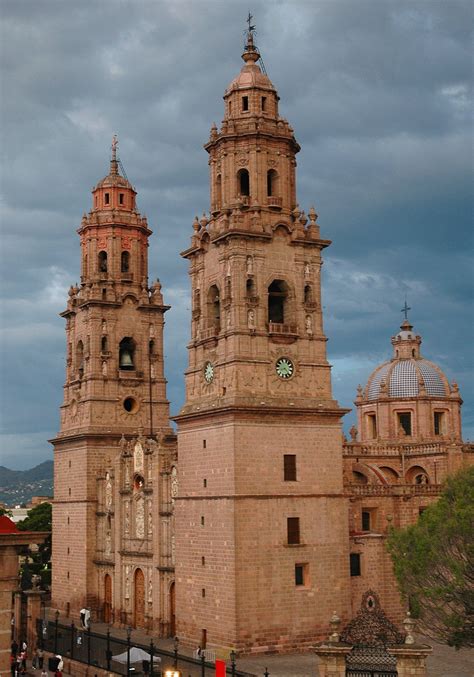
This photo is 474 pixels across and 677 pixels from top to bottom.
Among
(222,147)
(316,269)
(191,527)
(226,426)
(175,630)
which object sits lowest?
(175,630)

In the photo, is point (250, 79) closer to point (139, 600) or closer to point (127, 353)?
point (127, 353)

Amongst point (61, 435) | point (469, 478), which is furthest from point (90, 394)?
point (469, 478)

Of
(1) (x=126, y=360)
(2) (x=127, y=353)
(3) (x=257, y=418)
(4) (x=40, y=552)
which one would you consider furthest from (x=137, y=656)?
(4) (x=40, y=552)

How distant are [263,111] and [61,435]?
27389 millimetres

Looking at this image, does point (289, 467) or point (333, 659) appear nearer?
point (333, 659)

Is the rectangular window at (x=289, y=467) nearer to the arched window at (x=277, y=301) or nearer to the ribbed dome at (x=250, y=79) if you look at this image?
the arched window at (x=277, y=301)

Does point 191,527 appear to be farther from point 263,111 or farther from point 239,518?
point 263,111

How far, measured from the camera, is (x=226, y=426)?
4550cm

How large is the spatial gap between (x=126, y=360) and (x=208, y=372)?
1787 cm

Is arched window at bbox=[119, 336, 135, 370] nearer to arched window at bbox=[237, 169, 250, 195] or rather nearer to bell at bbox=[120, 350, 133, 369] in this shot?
bell at bbox=[120, 350, 133, 369]

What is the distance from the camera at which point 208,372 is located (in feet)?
159

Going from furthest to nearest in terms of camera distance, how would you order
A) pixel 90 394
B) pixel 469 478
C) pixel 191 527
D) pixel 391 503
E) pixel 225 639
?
pixel 90 394 < pixel 391 503 < pixel 191 527 < pixel 225 639 < pixel 469 478

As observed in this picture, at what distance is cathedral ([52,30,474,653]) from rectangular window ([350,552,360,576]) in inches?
2.6

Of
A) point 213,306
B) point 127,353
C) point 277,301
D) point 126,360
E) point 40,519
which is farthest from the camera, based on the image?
point 40,519
